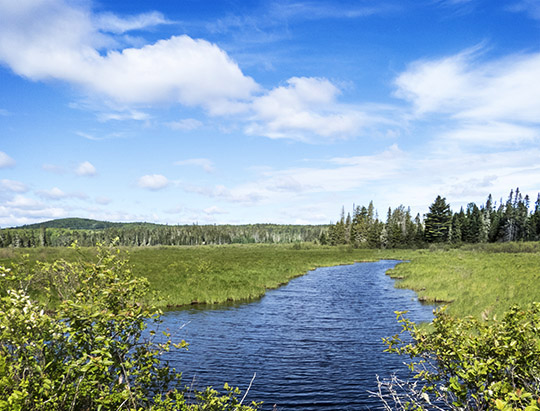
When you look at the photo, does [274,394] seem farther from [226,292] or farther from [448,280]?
[448,280]

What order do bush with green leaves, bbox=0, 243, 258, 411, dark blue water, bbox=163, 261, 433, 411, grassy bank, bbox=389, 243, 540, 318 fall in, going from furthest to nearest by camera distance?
grassy bank, bbox=389, 243, 540, 318, dark blue water, bbox=163, 261, 433, 411, bush with green leaves, bbox=0, 243, 258, 411

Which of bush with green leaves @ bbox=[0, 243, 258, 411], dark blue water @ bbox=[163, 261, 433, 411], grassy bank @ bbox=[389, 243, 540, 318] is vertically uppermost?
bush with green leaves @ bbox=[0, 243, 258, 411]

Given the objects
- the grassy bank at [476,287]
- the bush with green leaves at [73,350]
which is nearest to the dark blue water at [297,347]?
the grassy bank at [476,287]

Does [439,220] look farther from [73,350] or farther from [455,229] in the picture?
[73,350]

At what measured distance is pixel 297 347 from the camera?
2081 cm

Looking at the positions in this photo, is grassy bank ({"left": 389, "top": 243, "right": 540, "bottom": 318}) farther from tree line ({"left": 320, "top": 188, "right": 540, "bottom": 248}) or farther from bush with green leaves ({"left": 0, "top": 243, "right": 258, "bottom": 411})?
tree line ({"left": 320, "top": 188, "right": 540, "bottom": 248})

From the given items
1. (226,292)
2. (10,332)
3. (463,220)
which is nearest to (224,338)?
(226,292)

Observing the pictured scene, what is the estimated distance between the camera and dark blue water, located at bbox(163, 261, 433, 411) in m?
15.3

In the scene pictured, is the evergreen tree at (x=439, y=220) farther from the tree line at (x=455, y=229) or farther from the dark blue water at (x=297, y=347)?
the dark blue water at (x=297, y=347)

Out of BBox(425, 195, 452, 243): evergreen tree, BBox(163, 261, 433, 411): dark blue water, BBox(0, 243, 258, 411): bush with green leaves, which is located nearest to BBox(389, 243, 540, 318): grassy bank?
BBox(163, 261, 433, 411): dark blue water

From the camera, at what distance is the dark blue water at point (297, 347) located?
50.1ft

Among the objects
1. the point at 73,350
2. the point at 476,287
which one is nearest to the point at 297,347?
the point at 73,350

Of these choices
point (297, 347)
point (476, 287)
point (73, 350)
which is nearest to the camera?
point (73, 350)

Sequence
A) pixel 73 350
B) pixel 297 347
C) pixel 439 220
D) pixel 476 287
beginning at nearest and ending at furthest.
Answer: pixel 73 350 → pixel 297 347 → pixel 476 287 → pixel 439 220
